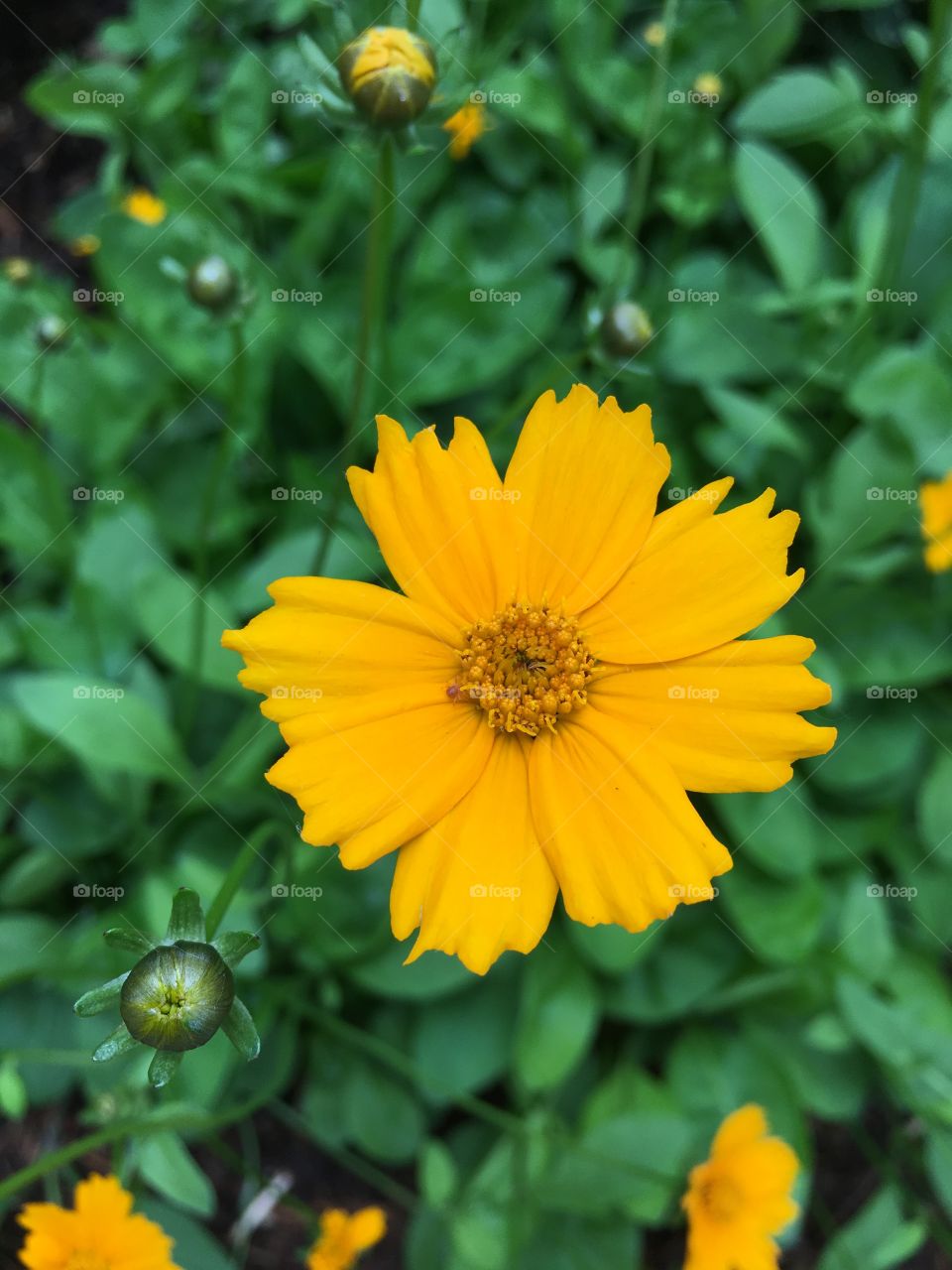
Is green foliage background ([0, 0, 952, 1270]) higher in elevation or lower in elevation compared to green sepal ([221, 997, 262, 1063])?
higher

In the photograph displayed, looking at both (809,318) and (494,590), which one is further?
(809,318)

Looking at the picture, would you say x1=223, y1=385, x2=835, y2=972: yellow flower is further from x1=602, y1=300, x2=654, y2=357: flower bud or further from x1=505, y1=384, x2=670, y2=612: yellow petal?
x1=602, y1=300, x2=654, y2=357: flower bud

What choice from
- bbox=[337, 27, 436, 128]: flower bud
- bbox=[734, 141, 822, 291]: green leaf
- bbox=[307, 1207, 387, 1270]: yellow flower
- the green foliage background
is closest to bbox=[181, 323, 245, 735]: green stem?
the green foliage background

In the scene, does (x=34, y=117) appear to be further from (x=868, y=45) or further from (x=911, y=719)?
(x=911, y=719)

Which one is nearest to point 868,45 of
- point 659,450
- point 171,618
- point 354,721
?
point 659,450

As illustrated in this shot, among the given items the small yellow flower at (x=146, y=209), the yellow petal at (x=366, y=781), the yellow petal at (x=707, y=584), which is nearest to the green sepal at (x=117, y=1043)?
the yellow petal at (x=366, y=781)
